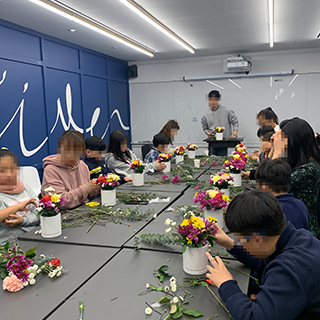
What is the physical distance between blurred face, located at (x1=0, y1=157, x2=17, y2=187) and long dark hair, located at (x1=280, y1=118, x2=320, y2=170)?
77.5 inches

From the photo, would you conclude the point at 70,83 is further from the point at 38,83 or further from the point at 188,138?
the point at 188,138

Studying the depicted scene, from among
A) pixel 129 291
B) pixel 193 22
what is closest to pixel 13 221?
pixel 129 291

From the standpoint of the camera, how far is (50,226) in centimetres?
186

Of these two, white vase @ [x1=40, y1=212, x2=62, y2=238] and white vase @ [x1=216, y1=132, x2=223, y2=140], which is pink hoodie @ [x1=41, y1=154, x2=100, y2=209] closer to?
white vase @ [x1=40, y1=212, x2=62, y2=238]

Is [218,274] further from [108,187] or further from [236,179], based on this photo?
[236,179]

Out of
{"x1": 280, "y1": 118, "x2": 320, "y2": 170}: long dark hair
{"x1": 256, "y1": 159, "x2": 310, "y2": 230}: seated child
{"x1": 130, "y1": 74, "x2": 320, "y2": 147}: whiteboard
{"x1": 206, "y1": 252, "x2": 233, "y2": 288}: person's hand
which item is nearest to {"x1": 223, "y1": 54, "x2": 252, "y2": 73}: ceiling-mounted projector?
{"x1": 130, "y1": 74, "x2": 320, "y2": 147}: whiteboard

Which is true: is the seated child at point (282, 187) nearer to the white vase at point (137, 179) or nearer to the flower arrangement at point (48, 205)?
the flower arrangement at point (48, 205)

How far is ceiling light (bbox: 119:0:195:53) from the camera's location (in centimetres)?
388

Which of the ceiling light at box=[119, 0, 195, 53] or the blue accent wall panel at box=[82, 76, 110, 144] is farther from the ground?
the ceiling light at box=[119, 0, 195, 53]

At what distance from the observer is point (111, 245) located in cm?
174

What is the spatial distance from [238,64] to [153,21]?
3.11m

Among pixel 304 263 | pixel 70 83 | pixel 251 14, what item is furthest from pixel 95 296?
pixel 70 83

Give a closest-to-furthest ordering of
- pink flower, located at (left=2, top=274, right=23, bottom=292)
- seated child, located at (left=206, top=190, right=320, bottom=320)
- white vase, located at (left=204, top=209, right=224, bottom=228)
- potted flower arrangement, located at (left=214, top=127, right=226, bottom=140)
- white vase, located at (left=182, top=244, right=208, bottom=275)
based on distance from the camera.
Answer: seated child, located at (left=206, top=190, right=320, bottom=320)
pink flower, located at (left=2, top=274, right=23, bottom=292)
white vase, located at (left=182, top=244, right=208, bottom=275)
white vase, located at (left=204, top=209, right=224, bottom=228)
potted flower arrangement, located at (left=214, top=127, right=226, bottom=140)

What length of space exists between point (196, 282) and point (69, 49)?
18.6ft
